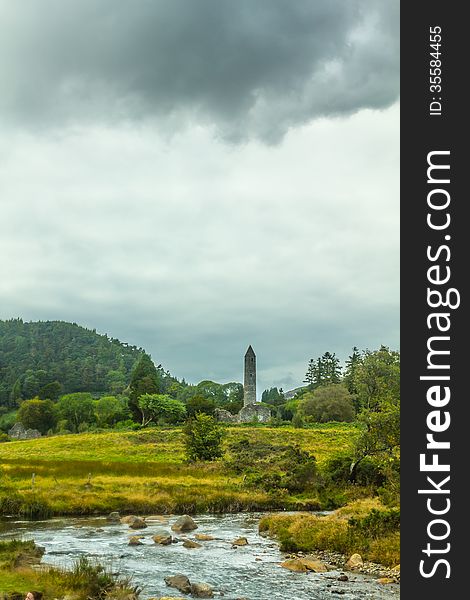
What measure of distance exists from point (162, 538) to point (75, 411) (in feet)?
345

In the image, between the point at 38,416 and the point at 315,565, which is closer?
the point at 315,565

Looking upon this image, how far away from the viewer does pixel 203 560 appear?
2520cm

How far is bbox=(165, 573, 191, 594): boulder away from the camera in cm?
2014

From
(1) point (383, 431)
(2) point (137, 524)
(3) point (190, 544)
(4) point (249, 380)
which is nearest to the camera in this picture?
(3) point (190, 544)

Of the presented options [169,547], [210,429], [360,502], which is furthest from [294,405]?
[169,547]

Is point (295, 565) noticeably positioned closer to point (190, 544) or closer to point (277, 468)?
point (190, 544)

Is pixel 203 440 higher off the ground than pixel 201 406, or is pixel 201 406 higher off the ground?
pixel 201 406

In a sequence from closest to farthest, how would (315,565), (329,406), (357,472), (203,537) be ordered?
1. (315,565)
2. (203,537)
3. (357,472)
4. (329,406)

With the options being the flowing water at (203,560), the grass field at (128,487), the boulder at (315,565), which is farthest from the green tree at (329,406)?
the boulder at (315,565)

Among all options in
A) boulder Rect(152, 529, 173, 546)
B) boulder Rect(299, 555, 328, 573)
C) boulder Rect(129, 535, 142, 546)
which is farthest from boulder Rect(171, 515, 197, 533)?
boulder Rect(299, 555, 328, 573)

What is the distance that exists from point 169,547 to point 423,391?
68.1 ft

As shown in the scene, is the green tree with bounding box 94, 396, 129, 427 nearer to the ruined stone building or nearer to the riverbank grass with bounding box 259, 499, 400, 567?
the ruined stone building

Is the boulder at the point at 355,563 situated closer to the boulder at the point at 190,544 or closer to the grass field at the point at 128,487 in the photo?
the boulder at the point at 190,544

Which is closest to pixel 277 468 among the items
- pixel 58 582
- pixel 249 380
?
pixel 58 582
